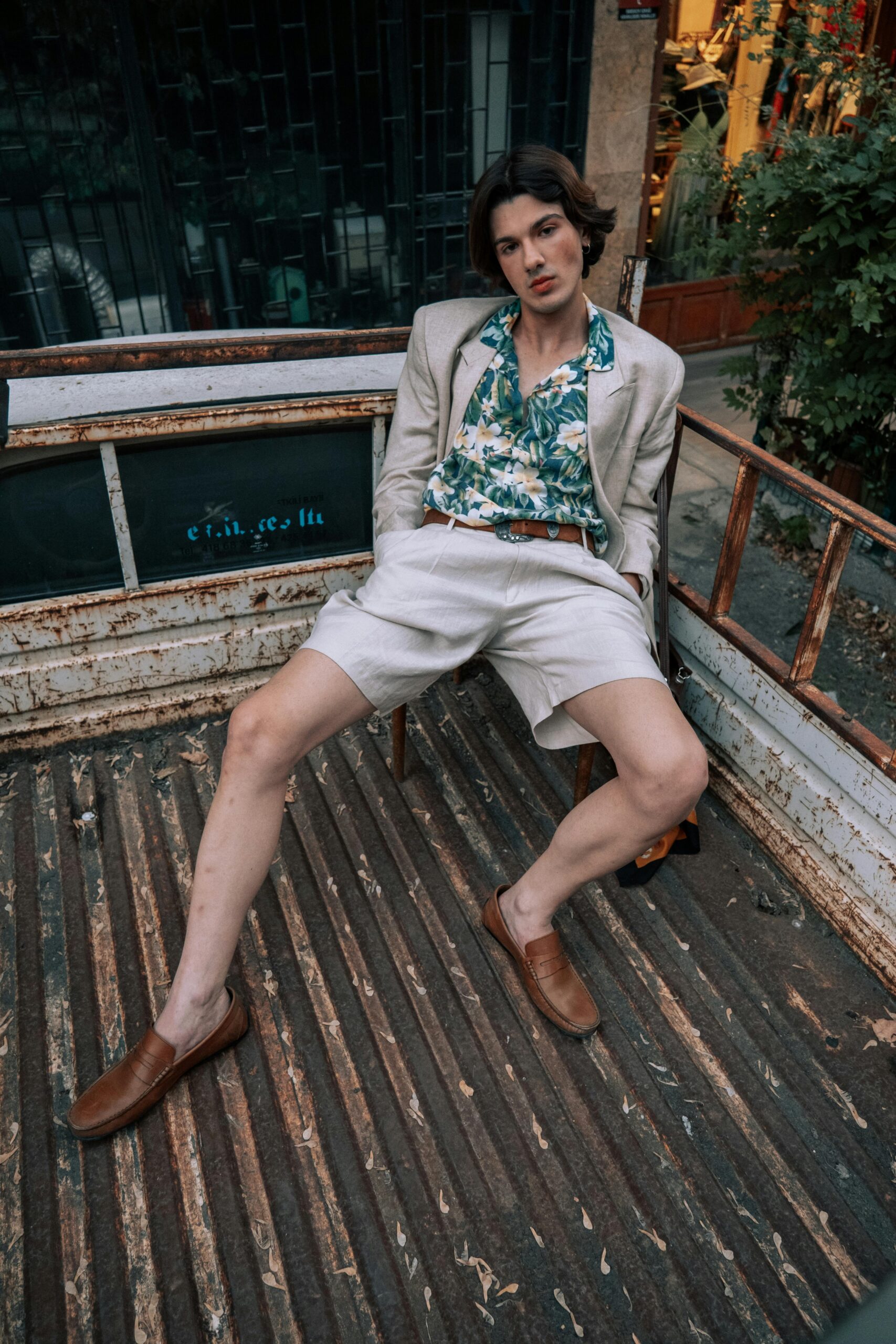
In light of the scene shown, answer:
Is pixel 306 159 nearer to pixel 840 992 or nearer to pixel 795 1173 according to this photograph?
pixel 840 992

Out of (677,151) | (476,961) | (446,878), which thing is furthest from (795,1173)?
(677,151)

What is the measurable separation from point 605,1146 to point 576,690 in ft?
2.95

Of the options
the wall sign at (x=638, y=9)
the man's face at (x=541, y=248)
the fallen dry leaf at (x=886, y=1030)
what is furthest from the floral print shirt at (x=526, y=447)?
the wall sign at (x=638, y=9)

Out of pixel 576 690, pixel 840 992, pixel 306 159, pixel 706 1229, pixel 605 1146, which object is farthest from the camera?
pixel 306 159

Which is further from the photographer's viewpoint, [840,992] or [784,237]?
[784,237]

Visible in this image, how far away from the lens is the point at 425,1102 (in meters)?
1.79

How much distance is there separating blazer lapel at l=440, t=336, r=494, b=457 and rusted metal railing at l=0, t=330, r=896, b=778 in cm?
30

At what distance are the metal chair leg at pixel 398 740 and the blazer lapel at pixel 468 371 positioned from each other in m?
0.77

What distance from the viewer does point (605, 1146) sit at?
5.71ft

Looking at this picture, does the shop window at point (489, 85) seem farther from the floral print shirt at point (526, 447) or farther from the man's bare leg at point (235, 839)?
the man's bare leg at point (235, 839)

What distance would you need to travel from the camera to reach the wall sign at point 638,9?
15.2ft

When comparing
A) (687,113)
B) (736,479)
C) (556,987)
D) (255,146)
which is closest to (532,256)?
(736,479)

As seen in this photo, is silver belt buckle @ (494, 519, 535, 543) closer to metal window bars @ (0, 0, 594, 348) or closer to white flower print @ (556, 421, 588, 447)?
white flower print @ (556, 421, 588, 447)

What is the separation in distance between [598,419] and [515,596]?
0.43 meters
